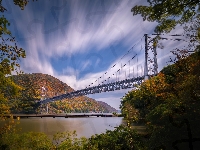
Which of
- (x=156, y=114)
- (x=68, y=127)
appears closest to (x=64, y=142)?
(x=156, y=114)

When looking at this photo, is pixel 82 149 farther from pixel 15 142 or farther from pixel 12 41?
pixel 12 41

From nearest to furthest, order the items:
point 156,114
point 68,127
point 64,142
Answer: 1. point 64,142
2. point 156,114
3. point 68,127

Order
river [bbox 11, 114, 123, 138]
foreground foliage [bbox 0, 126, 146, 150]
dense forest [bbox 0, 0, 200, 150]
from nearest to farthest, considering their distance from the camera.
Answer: dense forest [bbox 0, 0, 200, 150]
foreground foliage [bbox 0, 126, 146, 150]
river [bbox 11, 114, 123, 138]

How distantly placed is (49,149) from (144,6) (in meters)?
5.64

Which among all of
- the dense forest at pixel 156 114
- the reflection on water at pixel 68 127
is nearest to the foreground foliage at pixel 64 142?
the dense forest at pixel 156 114

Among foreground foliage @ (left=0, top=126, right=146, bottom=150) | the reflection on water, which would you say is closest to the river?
the reflection on water

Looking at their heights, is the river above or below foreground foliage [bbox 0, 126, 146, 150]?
below

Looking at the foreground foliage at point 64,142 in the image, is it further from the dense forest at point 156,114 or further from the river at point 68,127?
the river at point 68,127

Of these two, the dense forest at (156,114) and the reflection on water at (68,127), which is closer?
the dense forest at (156,114)

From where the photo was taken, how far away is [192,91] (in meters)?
6.65

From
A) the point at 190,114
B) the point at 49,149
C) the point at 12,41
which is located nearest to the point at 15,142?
the point at 49,149

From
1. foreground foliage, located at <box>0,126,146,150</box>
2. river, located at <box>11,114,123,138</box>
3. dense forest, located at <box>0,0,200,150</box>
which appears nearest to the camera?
dense forest, located at <box>0,0,200,150</box>

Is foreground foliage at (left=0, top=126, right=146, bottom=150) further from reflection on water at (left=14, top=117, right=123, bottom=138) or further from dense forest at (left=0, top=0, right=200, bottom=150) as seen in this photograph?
reflection on water at (left=14, top=117, right=123, bottom=138)

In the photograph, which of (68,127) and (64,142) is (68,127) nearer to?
(68,127)
